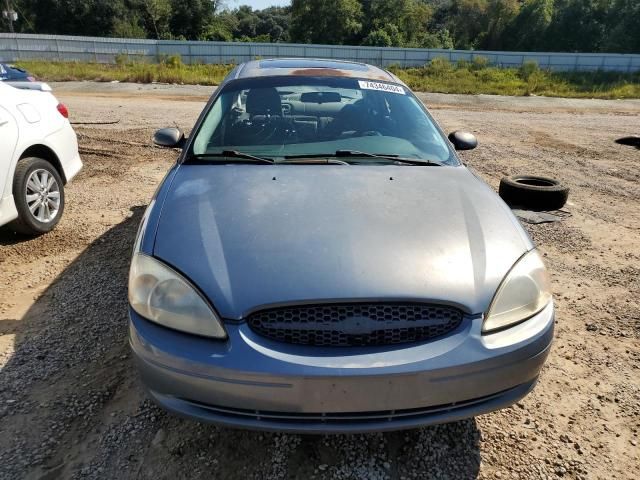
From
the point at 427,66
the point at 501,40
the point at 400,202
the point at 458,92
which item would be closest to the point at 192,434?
the point at 400,202

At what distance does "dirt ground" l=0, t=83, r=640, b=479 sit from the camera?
6.87 feet

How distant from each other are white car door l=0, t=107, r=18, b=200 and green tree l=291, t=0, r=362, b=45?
2431 inches

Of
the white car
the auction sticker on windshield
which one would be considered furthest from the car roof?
the white car

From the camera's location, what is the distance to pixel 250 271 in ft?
6.17

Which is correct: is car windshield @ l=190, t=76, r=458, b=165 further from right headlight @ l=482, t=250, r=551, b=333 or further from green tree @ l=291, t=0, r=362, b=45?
green tree @ l=291, t=0, r=362, b=45

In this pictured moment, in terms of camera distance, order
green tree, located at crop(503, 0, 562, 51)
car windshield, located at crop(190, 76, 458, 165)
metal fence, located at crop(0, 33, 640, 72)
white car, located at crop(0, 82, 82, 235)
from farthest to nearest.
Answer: green tree, located at crop(503, 0, 562, 51), metal fence, located at crop(0, 33, 640, 72), white car, located at crop(0, 82, 82, 235), car windshield, located at crop(190, 76, 458, 165)

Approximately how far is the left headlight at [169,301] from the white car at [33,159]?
260cm

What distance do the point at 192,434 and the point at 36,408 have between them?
0.83 metres

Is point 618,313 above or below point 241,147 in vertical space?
below

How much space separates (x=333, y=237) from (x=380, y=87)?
1.86 m

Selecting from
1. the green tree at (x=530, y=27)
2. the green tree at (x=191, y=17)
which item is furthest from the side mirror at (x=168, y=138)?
the green tree at (x=530, y=27)

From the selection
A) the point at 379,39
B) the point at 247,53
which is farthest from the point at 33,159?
the point at 379,39

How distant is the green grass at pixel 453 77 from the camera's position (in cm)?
2108

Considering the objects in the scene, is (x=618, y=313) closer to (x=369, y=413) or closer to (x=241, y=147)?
(x=369, y=413)
